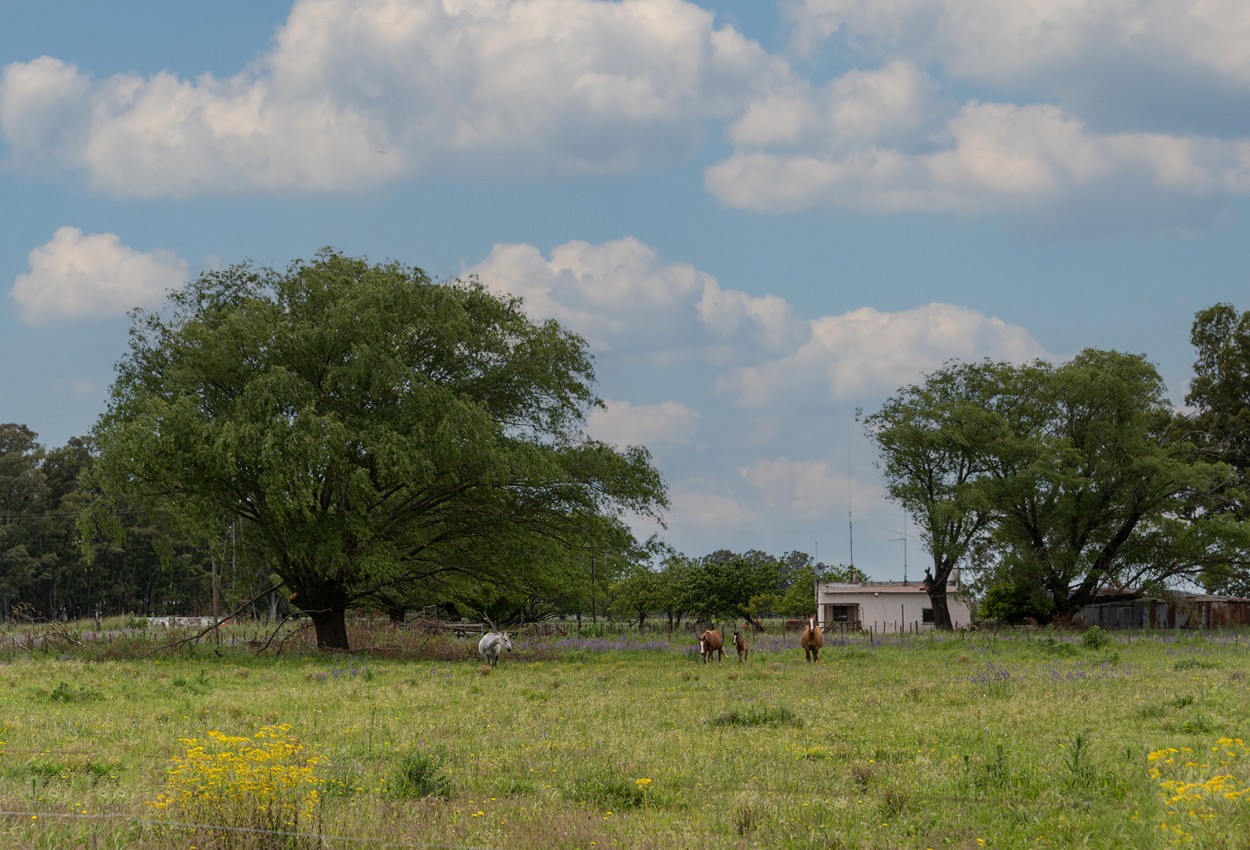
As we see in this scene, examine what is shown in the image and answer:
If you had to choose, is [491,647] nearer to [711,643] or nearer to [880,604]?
[711,643]

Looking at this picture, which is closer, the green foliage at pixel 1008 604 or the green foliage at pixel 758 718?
the green foliage at pixel 758 718

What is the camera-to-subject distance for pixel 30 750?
14.5 m

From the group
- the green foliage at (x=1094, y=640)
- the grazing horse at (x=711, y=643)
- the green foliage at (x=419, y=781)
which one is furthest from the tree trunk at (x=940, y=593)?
the green foliage at (x=419, y=781)

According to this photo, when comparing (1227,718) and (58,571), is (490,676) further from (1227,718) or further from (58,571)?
(58,571)

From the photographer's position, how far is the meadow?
30.5ft

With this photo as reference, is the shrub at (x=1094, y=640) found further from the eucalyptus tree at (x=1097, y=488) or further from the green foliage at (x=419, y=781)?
the green foliage at (x=419, y=781)

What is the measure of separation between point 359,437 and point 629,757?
72.4 ft

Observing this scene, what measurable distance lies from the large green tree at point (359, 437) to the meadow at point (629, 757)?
687 cm

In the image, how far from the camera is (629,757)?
13.7 meters

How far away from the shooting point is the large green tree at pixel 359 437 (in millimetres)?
33469

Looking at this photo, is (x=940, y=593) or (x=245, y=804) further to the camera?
(x=940, y=593)

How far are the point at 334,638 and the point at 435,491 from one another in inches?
231

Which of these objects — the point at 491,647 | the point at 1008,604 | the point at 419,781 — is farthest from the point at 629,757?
the point at 1008,604

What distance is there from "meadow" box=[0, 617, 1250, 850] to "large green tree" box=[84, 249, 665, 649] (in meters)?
6.87
